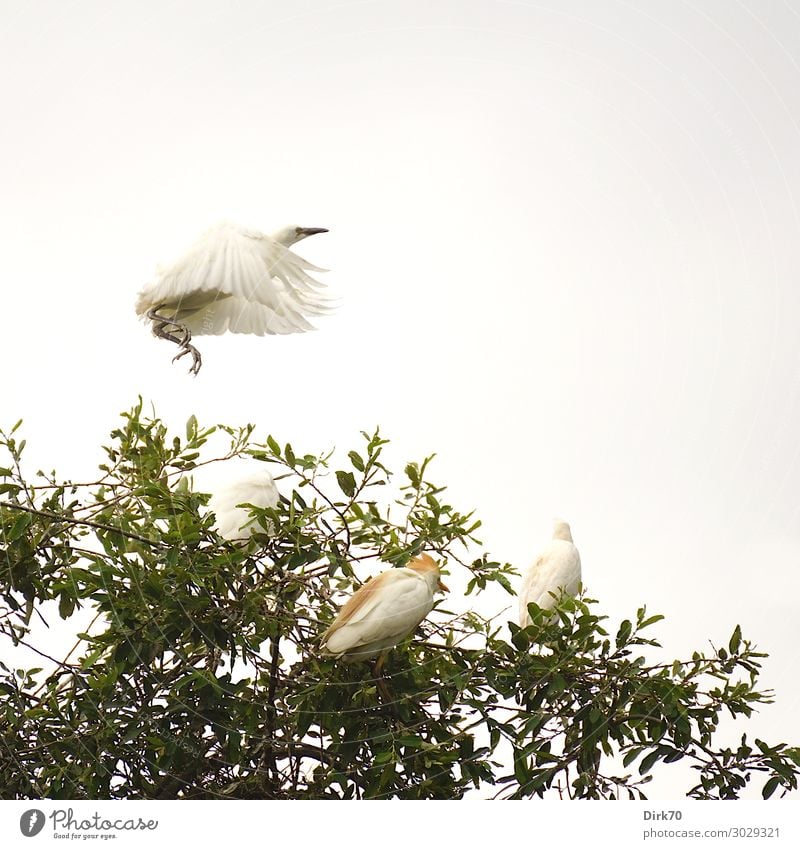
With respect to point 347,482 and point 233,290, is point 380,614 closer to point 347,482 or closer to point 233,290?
point 347,482

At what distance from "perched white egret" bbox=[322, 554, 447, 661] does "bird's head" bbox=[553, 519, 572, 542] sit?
0.82ft

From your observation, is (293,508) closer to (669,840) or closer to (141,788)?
(141,788)

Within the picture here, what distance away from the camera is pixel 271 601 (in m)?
1.21

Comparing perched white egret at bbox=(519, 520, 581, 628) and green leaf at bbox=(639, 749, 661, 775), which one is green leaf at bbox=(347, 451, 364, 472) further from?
green leaf at bbox=(639, 749, 661, 775)

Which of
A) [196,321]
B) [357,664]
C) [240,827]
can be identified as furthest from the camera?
[196,321]

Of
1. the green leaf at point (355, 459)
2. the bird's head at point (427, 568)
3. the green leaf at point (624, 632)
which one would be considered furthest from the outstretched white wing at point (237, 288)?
the green leaf at point (624, 632)

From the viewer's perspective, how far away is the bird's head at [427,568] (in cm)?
114

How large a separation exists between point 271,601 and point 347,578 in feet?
0.31

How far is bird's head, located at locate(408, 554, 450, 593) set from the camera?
114 cm

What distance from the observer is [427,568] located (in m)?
1.17

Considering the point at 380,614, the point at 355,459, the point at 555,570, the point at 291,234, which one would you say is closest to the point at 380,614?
the point at 380,614

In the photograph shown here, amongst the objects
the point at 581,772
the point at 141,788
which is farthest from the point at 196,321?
the point at 581,772

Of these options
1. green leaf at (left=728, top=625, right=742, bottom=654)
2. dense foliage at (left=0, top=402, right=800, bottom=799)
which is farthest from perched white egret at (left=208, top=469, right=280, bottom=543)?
green leaf at (left=728, top=625, right=742, bottom=654)

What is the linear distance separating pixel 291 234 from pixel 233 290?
11 centimetres
